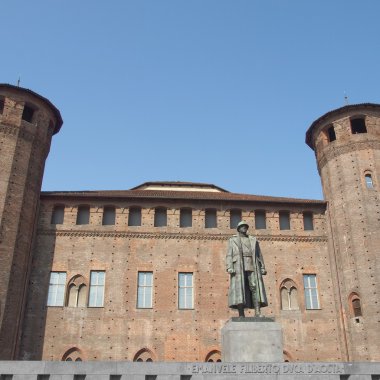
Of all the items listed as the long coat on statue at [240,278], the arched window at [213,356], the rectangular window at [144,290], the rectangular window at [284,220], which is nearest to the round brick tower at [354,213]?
the rectangular window at [284,220]

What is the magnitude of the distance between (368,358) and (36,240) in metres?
16.6

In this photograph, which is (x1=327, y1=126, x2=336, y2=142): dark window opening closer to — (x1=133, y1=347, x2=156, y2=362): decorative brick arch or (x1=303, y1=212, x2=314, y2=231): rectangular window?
(x1=303, y1=212, x2=314, y2=231): rectangular window

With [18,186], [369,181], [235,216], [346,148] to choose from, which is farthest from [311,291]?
[18,186]

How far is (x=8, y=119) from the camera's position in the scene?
25.2 meters

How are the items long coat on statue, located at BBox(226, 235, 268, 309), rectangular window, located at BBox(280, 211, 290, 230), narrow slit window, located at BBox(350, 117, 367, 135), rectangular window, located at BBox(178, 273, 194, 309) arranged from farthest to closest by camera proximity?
1. narrow slit window, located at BBox(350, 117, 367, 135)
2. rectangular window, located at BBox(280, 211, 290, 230)
3. rectangular window, located at BBox(178, 273, 194, 309)
4. long coat on statue, located at BBox(226, 235, 268, 309)

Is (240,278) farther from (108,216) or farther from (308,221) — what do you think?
(308,221)

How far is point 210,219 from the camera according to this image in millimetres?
26406

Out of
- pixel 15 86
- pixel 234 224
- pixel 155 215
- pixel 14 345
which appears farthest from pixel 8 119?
pixel 234 224

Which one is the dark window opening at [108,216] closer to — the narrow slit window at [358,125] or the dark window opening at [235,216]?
the dark window opening at [235,216]

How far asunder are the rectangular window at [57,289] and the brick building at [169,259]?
0.05 metres

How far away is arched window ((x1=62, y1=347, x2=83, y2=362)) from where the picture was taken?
74.6 ft

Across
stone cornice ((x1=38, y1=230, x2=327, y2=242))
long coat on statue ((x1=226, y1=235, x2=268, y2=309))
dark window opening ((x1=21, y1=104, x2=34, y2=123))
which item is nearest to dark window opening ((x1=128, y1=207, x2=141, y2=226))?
stone cornice ((x1=38, y1=230, x2=327, y2=242))

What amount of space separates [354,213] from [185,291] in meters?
9.27

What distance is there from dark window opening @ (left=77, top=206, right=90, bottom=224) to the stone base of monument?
1540cm
